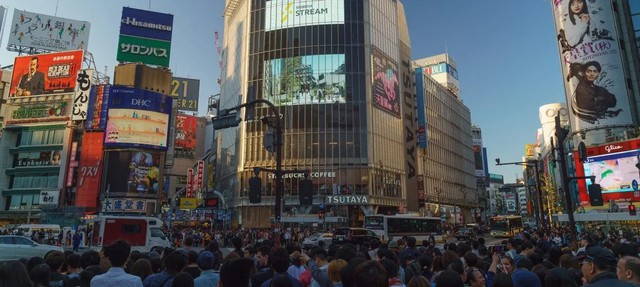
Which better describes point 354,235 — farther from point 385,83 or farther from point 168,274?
point 385,83

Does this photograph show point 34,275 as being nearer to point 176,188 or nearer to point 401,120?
point 401,120

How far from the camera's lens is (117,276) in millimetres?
4969

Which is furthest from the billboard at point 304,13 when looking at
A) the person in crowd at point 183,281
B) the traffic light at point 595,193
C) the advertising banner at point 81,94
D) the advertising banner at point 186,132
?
the person in crowd at point 183,281

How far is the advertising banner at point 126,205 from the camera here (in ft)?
196

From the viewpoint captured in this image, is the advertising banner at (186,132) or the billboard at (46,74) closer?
the billboard at (46,74)

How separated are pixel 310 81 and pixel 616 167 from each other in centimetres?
4228

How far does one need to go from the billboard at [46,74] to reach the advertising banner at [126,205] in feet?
68.0

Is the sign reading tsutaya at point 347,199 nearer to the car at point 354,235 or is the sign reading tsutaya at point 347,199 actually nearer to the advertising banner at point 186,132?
the car at point 354,235

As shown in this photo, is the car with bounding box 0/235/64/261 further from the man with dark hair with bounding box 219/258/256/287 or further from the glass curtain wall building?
the glass curtain wall building

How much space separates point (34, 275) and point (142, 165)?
6417 centimetres

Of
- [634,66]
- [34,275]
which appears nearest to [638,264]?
[34,275]

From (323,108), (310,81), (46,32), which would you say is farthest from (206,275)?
(46,32)

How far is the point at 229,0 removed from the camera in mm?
81188

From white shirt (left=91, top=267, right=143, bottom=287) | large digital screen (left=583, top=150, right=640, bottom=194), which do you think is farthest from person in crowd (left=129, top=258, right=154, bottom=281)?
large digital screen (left=583, top=150, right=640, bottom=194)
